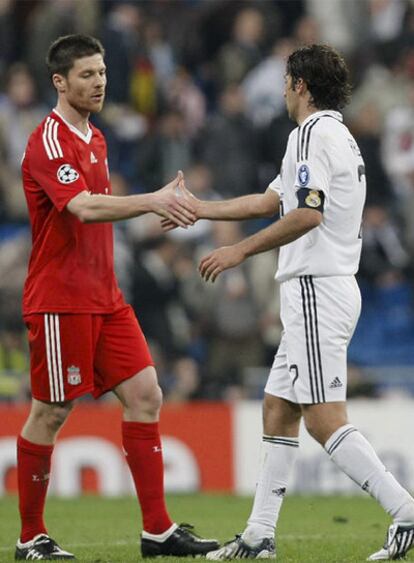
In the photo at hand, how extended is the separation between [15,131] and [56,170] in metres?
8.71

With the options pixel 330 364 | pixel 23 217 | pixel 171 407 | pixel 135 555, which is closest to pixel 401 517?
pixel 330 364

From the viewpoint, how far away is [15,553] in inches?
287

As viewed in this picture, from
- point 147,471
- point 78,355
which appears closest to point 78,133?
point 78,355

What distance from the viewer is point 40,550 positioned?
7.14 meters

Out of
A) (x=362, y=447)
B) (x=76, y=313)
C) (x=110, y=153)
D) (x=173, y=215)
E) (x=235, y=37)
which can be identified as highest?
(x=235, y=37)

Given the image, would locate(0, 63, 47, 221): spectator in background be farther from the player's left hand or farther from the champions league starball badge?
the champions league starball badge

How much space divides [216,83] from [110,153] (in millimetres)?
1854

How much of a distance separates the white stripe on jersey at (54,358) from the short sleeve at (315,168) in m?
1.46

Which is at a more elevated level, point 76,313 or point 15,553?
point 76,313

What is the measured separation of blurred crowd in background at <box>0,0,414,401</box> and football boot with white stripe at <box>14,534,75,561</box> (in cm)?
579

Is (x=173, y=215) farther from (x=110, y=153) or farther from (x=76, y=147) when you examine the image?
(x=110, y=153)

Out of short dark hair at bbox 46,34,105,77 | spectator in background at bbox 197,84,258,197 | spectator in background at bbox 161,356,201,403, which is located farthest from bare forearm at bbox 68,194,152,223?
spectator in background at bbox 197,84,258,197

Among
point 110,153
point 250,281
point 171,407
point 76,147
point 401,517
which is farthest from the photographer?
point 110,153

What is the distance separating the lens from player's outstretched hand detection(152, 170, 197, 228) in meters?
6.73
